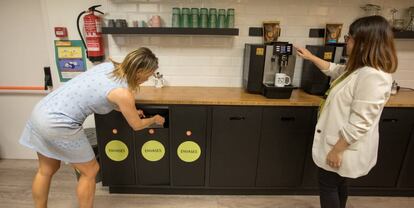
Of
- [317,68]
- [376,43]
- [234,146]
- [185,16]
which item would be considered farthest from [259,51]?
[376,43]

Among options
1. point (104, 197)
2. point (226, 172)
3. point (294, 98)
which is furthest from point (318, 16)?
point (104, 197)

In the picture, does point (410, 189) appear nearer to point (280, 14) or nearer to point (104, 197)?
point (280, 14)

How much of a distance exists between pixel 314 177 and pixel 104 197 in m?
1.77

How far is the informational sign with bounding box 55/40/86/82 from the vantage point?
2334mm

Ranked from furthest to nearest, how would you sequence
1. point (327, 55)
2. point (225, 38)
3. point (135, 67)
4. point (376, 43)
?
point (225, 38)
point (327, 55)
point (135, 67)
point (376, 43)

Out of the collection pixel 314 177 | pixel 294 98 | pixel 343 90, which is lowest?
pixel 314 177

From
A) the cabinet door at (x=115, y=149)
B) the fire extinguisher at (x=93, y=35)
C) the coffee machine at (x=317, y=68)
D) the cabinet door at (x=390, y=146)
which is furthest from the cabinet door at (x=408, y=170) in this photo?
the fire extinguisher at (x=93, y=35)

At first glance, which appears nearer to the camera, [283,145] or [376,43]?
[376,43]

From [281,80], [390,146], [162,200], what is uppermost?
[281,80]

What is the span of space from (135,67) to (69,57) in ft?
4.02

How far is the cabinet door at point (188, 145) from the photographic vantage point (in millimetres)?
1967

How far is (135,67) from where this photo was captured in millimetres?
1498

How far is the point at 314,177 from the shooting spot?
7.09ft

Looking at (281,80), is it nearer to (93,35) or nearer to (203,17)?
(203,17)
